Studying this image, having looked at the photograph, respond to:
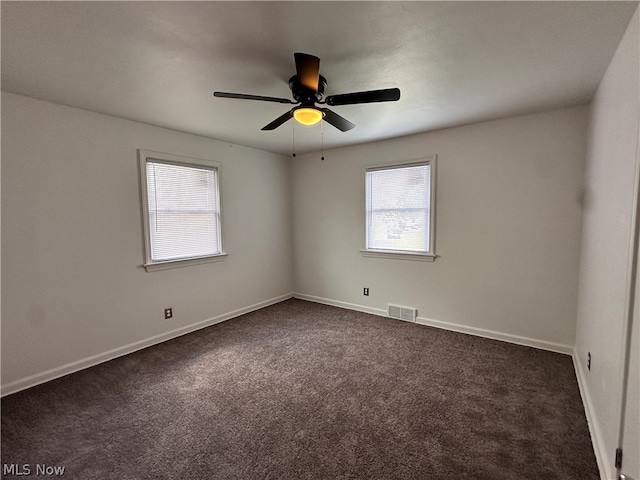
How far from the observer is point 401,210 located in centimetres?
390

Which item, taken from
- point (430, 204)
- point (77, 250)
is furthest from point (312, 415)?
point (430, 204)

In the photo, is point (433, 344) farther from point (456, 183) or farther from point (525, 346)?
point (456, 183)

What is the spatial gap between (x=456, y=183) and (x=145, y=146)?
11.6 ft

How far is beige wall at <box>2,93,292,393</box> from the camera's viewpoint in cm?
239

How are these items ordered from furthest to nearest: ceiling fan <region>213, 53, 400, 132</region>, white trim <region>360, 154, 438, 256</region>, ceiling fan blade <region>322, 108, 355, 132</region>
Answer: white trim <region>360, 154, 438, 256</region> < ceiling fan blade <region>322, 108, 355, 132</region> < ceiling fan <region>213, 53, 400, 132</region>

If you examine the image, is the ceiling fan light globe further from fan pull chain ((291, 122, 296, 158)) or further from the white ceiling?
fan pull chain ((291, 122, 296, 158))

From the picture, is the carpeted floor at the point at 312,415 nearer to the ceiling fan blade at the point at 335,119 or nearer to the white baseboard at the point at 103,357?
the white baseboard at the point at 103,357

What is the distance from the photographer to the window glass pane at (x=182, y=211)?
10.8 feet

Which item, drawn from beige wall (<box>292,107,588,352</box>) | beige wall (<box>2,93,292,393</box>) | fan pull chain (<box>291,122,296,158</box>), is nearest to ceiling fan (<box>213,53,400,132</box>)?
fan pull chain (<box>291,122,296,158</box>)

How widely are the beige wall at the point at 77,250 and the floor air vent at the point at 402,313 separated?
2.44 meters

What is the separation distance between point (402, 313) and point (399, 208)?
1423 mm

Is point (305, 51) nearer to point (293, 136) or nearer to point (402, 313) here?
point (293, 136)

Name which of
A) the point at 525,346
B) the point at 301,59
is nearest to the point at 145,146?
the point at 301,59

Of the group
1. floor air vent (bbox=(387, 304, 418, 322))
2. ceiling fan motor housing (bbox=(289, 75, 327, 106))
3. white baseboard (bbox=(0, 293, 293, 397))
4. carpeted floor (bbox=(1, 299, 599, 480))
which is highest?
ceiling fan motor housing (bbox=(289, 75, 327, 106))
